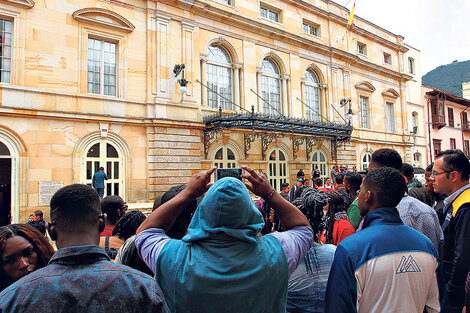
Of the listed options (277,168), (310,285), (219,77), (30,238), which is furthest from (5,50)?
(277,168)

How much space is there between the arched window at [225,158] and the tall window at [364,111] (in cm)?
1179

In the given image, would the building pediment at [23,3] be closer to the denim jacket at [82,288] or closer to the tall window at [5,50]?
the tall window at [5,50]

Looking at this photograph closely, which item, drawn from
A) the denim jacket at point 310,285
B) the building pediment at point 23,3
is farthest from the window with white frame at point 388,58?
the denim jacket at point 310,285

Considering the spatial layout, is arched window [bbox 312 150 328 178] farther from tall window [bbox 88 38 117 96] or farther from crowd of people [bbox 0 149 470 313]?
crowd of people [bbox 0 149 470 313]

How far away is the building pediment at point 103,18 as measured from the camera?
37.7ft

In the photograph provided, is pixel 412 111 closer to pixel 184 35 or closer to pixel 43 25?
pixel 184 35

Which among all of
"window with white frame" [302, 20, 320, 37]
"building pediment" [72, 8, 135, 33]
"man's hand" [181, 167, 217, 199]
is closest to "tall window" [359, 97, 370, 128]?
"window with white frame" [302, 20, 320, 37]

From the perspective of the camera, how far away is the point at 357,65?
21.2 metres

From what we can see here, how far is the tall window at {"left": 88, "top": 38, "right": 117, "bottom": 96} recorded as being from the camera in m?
12.0

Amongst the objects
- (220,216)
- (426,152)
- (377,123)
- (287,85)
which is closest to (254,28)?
(287,85)

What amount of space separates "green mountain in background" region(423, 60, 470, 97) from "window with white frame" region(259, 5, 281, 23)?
62781 millimetres

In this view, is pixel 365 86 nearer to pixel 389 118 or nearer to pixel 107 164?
pixel 389 118

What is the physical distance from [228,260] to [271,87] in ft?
53.5

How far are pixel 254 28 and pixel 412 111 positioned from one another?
19135 millimetres
